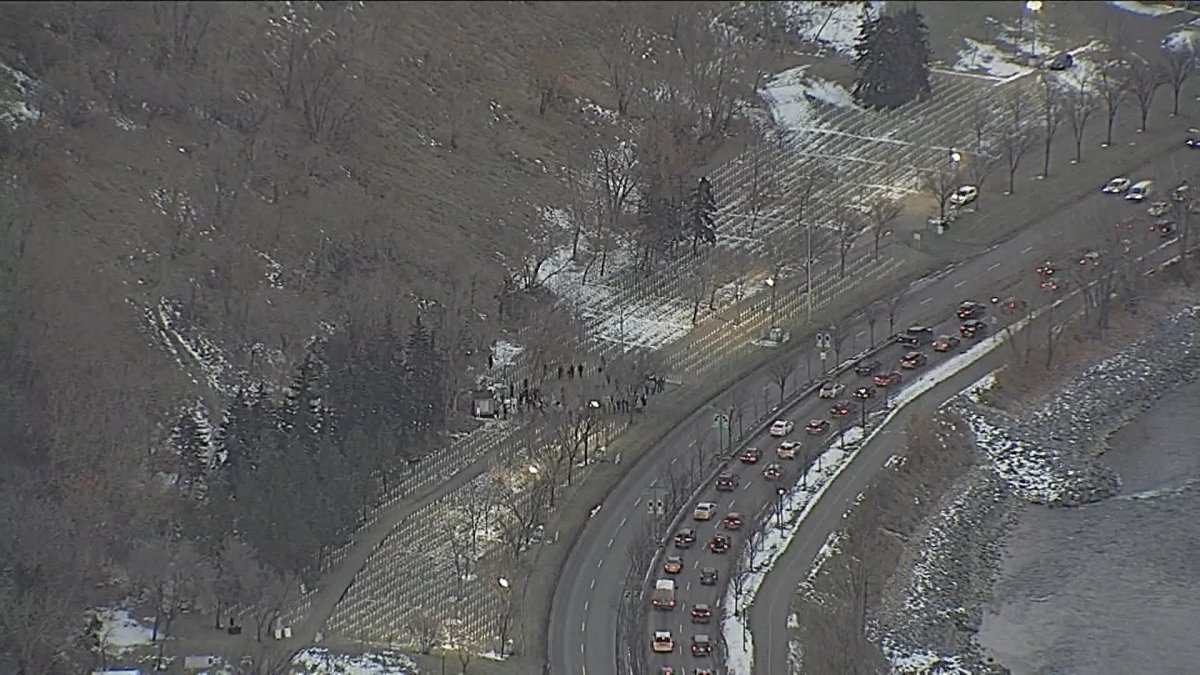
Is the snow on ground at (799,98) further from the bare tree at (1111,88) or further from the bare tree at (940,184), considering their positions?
the bare tree at (1111,88)

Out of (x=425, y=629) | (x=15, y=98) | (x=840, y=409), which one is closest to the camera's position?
(x=425, y=629)

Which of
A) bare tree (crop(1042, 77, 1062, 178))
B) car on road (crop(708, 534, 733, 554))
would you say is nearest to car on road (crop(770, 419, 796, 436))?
car on road (crop(708, 534, 733, 554))

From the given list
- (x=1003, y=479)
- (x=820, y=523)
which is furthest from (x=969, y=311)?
(x=820, y=523)

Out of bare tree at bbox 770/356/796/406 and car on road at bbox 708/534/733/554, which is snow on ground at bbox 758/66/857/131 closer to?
bare tree at bbox 770/356/796/406

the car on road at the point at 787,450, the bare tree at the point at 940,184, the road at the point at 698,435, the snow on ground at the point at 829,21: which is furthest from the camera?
the snow on ground at the point at 829,21

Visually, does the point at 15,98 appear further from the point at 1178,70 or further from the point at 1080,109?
the point at 1178,70

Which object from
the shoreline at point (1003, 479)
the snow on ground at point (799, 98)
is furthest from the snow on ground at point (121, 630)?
the snow on ground at point (799, 98)
